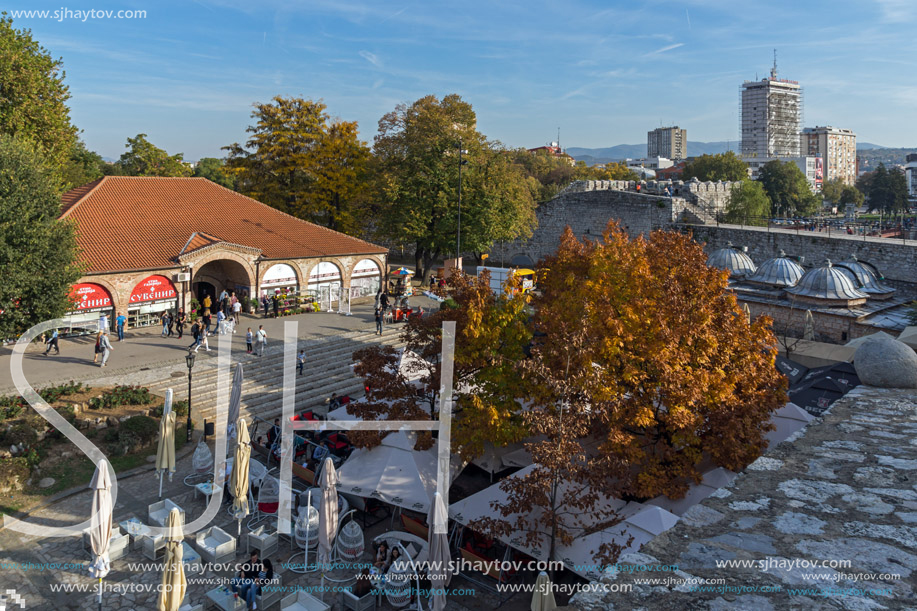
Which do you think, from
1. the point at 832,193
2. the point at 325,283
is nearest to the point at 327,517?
the point at 325,283

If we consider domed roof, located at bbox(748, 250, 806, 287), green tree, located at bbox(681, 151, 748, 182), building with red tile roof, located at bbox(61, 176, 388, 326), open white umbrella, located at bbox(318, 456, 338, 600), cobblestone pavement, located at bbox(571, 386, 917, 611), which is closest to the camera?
cobblestone pavement, located at bbox(571, 386, 917, 611)

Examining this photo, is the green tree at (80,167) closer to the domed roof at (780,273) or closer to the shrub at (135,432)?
the shrub at (135,432)

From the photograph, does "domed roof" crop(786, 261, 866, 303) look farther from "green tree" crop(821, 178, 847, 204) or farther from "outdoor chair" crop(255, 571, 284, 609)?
"green tree" crop(821, 178, 847, 204)

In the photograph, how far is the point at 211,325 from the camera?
23.9 metres

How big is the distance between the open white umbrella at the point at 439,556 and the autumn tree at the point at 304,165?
29.3m

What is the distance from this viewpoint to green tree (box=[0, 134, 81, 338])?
1678 centimetres

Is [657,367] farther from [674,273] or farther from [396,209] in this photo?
[396,209]

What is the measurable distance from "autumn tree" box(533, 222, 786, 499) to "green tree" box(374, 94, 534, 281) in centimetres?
1927

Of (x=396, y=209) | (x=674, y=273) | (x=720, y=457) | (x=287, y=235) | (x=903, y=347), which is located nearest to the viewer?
(x=903, y=347)

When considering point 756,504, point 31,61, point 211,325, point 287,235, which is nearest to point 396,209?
point 287,235

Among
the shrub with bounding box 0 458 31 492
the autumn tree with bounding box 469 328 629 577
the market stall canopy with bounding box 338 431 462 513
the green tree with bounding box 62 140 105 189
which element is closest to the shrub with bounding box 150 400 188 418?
the shrub with bounding box 0 458 31 492

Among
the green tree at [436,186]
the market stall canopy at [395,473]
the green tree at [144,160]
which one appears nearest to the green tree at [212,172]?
the green tree at [144,160]

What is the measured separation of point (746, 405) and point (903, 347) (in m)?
4.34

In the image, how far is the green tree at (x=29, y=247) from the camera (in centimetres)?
1678
